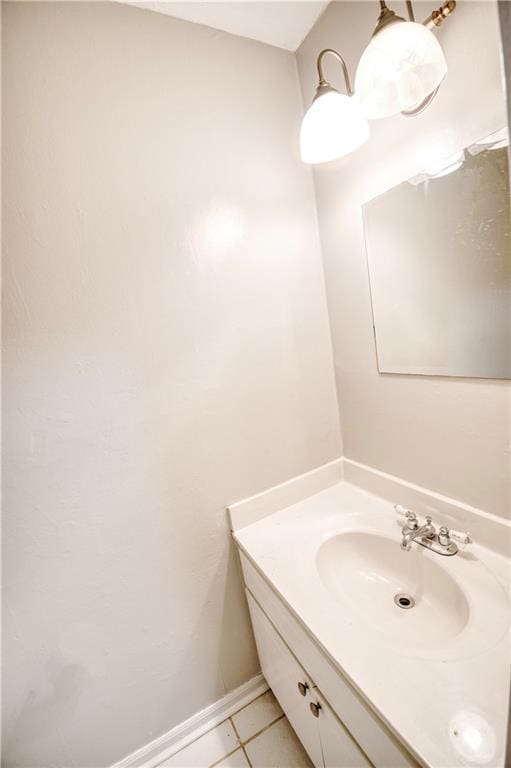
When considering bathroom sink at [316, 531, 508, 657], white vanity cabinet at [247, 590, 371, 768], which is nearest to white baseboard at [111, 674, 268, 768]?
white vanity cabinet at [247, 590, 371, 768]

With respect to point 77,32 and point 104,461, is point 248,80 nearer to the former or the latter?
point 77,32

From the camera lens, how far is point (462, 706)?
1.64 ft

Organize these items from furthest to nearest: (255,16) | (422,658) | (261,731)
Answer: (261,731) < (255,16) < (422,658)

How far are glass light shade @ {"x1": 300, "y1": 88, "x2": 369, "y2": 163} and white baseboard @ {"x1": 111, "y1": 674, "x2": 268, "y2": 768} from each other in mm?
1762

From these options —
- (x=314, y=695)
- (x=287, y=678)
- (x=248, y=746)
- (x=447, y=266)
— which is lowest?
(x=248, y=746)

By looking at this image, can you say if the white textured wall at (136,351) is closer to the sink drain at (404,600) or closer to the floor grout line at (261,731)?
the floor grout line at (261,731)

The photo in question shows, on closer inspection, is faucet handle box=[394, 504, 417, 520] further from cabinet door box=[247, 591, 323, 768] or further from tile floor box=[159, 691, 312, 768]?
tile floor box=[159, 691, 312, 768]

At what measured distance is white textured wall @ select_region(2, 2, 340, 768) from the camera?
0.77m

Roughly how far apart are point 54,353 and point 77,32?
839 millimetres

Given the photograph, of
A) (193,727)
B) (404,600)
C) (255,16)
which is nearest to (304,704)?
(404,600)

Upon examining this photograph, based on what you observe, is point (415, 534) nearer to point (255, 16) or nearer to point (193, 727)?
point (193, 727)

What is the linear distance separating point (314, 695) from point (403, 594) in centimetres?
34

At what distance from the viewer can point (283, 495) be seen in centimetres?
113

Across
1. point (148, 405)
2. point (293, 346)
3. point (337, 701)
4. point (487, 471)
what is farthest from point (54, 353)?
point (487, 471)
